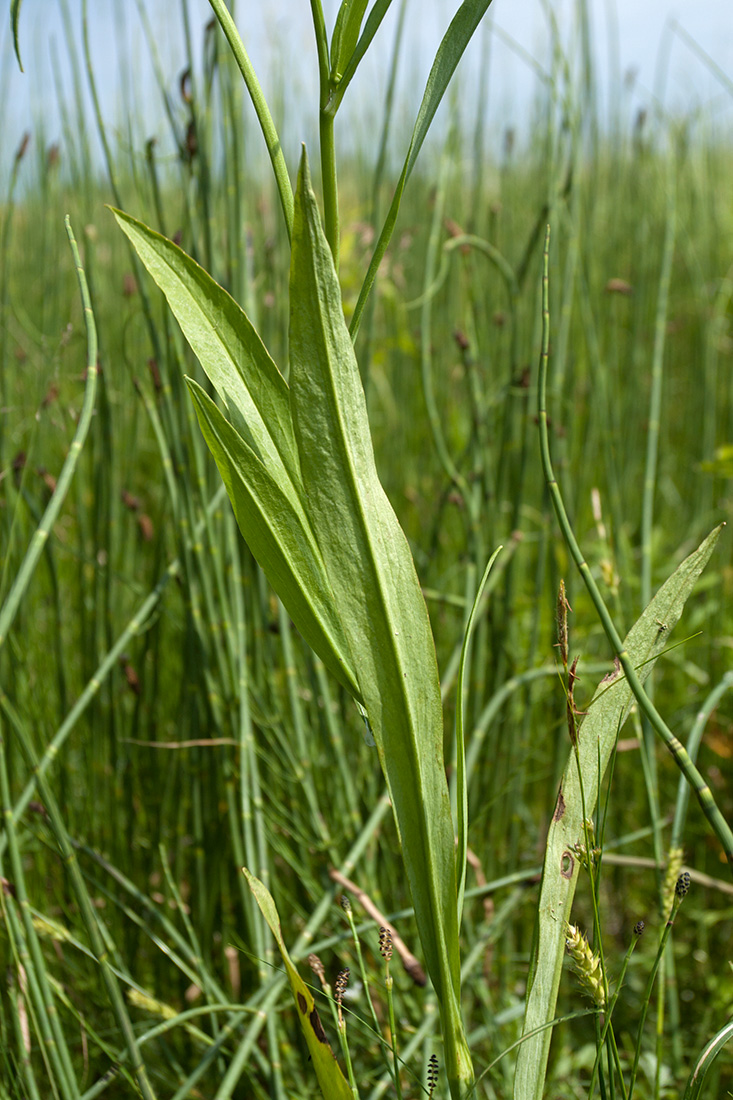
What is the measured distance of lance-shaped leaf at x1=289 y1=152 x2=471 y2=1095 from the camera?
1.05 feet

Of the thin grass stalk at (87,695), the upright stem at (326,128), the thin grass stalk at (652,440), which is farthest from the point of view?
the thin grass stalk at (652,440)

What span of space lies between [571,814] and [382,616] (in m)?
0.13

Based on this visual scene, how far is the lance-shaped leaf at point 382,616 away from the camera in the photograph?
1.05 ft

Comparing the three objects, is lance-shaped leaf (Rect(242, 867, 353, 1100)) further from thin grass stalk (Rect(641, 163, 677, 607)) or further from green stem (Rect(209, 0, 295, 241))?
thin grass stalk (Rect(641, 163, 677, 607))

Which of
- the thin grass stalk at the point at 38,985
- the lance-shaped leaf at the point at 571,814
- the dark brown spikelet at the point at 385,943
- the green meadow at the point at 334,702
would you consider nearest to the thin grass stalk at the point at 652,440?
the green meadow at the point at 334,702

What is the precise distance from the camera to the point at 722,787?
1.02m

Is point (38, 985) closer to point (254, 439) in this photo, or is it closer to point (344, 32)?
point (254, 439)

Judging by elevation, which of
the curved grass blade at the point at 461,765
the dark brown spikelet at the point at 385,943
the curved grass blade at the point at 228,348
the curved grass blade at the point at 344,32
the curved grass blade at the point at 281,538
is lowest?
the dark brown spikelet at the point at 385,943

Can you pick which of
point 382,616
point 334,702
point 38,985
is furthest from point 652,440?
point 38,985

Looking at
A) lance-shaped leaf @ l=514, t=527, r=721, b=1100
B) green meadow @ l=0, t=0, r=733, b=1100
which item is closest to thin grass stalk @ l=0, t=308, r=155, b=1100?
green meadow @ l=0, t=0, r=733, b=1100

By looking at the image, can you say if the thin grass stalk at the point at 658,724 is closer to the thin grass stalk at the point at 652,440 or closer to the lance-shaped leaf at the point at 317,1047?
the lance-shaped leaf at the point at 317,1047

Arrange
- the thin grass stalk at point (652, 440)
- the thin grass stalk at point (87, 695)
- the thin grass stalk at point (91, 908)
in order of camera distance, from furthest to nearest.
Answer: the thin grass stalk at point (652, 440), the thin grass stalk at point (87, 695), the thin grass stalk at point (91, 908)

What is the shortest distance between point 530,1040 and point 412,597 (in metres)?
0.20

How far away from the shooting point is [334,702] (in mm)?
926
